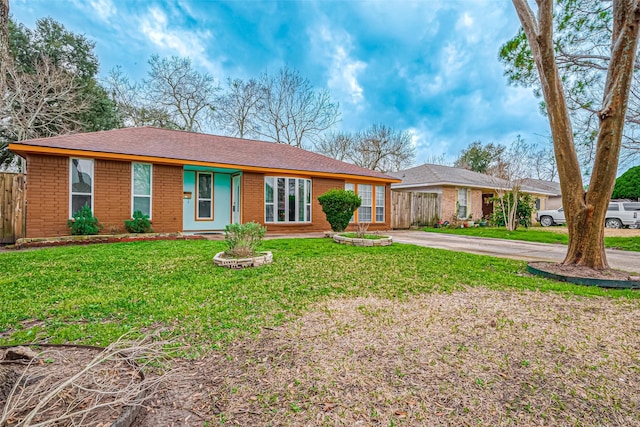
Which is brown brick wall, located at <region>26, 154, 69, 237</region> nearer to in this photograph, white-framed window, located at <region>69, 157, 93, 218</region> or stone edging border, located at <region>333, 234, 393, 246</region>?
white-framed window, located at <region>69, 157, 93, 218</region>

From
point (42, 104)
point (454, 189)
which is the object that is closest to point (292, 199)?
point (454, 189)

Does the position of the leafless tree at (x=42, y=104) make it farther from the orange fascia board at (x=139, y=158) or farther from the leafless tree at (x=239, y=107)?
the leafless tree at (x=239, y=107)

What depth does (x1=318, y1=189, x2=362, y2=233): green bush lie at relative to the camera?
9.81m

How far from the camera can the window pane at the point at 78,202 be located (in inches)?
348

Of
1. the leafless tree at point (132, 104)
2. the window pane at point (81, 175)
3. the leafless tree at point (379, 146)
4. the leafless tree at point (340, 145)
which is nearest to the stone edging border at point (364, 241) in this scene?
the window pane at point (81, 175)

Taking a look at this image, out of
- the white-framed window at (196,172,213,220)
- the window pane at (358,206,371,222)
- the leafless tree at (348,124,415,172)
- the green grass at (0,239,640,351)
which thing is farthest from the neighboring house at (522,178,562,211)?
the white-framed window at (196,172,213,220)

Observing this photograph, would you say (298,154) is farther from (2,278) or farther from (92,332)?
(92,332)

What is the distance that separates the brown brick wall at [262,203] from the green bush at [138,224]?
3091mm

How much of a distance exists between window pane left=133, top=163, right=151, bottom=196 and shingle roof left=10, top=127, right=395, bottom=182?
1.67ft

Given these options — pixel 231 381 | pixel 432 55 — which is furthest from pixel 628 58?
pixel 432 55

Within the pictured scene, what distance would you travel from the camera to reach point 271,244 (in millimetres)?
8375

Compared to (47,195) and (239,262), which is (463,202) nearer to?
(239,262)

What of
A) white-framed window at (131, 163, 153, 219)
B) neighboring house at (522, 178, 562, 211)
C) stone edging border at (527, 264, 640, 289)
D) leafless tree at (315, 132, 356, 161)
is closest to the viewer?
stone edging border at (527, 264, 640, 289)

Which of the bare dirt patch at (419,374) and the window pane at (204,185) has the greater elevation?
the window pane at (204,185)
